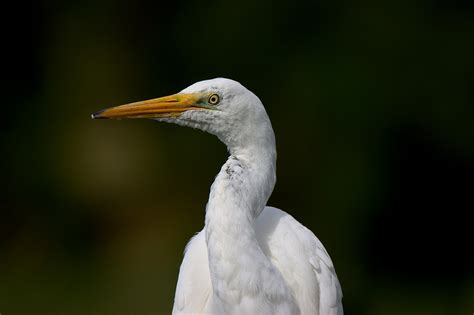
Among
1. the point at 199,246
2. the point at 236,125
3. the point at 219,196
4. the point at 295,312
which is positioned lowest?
the point at 295,312

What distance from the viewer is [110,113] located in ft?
5.07

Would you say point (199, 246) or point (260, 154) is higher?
point (260, 154)

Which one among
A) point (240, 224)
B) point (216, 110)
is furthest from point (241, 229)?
point (216, 110)

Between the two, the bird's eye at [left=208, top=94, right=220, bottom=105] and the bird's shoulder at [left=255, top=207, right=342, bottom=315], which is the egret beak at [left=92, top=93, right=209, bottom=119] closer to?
the bird's eye at [left=208, top=94, right=220, bottom=105]

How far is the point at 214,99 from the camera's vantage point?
1.55 metres

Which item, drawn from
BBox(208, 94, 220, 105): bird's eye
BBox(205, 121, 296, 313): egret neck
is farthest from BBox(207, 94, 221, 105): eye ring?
BBox(205, 121, 296, 313): egret neck

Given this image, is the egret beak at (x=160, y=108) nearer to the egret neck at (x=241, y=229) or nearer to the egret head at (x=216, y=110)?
the egret head at (x=216, y=110)

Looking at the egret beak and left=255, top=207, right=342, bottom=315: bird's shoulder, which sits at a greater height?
the egret beak

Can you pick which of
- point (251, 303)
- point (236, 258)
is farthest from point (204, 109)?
point (251, 303)

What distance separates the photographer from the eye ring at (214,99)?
60.9 inches

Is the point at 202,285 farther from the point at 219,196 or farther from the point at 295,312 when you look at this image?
the point at 219,196

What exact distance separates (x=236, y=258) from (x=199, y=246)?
453 mm

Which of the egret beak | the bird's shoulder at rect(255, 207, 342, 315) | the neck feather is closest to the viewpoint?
the neck feather

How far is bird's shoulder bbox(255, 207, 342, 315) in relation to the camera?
1727 millimetres
